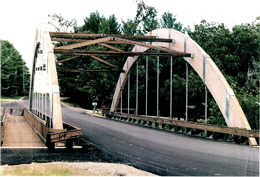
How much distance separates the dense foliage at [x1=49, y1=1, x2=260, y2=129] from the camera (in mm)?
23250

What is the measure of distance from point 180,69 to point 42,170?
115 feet

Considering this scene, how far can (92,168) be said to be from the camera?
7414mm

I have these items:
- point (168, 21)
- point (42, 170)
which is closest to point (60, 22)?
point (168, 21)

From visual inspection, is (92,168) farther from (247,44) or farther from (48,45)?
(247,44)

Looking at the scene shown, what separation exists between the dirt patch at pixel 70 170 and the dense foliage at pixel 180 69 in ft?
33.4

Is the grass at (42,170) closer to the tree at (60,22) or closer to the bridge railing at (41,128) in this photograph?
the bridge railing at (41,128)

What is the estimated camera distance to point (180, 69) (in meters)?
A: 40.8

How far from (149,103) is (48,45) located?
91.1ft

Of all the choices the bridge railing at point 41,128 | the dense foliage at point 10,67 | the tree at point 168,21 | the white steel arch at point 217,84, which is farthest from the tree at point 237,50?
the dense foliage at point 10,67

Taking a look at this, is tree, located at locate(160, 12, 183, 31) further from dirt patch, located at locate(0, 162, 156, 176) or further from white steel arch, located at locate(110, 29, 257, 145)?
dirt patch, located at locate(0, 162, 156, 176)

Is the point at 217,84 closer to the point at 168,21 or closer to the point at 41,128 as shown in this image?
the point at 41,128

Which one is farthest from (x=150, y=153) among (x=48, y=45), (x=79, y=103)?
(x=79, y=103)

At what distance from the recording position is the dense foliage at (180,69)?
23250mm

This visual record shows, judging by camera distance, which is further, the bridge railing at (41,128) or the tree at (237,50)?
the tree at (237,50)
